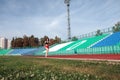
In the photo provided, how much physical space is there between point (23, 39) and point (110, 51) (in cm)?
11487

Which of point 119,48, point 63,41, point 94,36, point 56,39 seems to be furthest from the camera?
point 56,39

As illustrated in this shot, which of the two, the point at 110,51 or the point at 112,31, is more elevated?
the point at 112,31

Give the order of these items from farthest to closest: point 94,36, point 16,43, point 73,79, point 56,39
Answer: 1. point 16,43
2. point 56,39
3. point 94,36
4. point 73,79

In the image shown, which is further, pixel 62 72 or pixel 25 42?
pixel 25 42

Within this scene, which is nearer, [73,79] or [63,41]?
[73,79]

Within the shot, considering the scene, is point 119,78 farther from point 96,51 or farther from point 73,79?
point 96,51

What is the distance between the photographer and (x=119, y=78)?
5.84m

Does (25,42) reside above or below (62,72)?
above

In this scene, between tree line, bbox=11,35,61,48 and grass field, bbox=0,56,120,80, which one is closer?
grass field, bbox=0,56,120,80

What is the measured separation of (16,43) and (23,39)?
17.8 ft

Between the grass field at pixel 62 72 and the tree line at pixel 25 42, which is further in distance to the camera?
the tree line at pixel 25 42

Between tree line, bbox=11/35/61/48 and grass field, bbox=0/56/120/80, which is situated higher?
tree line, bbox=11/35/61/48

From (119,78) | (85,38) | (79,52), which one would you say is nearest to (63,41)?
(85,38)

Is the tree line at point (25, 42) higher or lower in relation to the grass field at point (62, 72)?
higher
